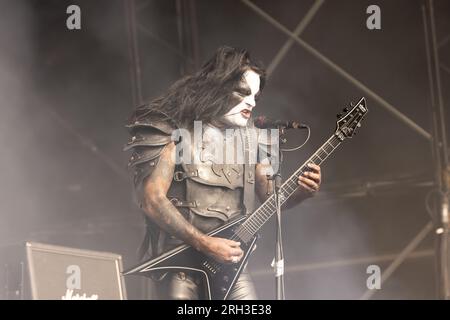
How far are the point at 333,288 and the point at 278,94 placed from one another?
1325 mm

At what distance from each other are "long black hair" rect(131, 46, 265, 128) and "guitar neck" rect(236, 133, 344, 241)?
0.50 m

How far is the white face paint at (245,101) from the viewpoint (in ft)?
15.5

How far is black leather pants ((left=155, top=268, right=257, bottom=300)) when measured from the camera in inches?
174

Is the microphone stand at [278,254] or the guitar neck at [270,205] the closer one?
the microphone stand at [278,254]

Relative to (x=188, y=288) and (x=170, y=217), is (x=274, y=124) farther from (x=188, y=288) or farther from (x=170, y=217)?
A: (x=188, y=288)

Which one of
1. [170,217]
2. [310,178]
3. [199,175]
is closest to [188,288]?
[170,217]

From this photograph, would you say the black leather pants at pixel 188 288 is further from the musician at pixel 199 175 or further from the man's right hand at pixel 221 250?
the man's right hand at pixel 221 250

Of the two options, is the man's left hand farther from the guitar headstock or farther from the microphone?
the microphone

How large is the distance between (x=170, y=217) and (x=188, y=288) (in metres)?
0.35

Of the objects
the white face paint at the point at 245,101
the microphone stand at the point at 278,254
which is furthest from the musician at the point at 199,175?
the microphone stand at the point at 278,254

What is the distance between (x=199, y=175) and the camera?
459cm

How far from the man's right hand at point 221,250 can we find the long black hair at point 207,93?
635 millimetres
